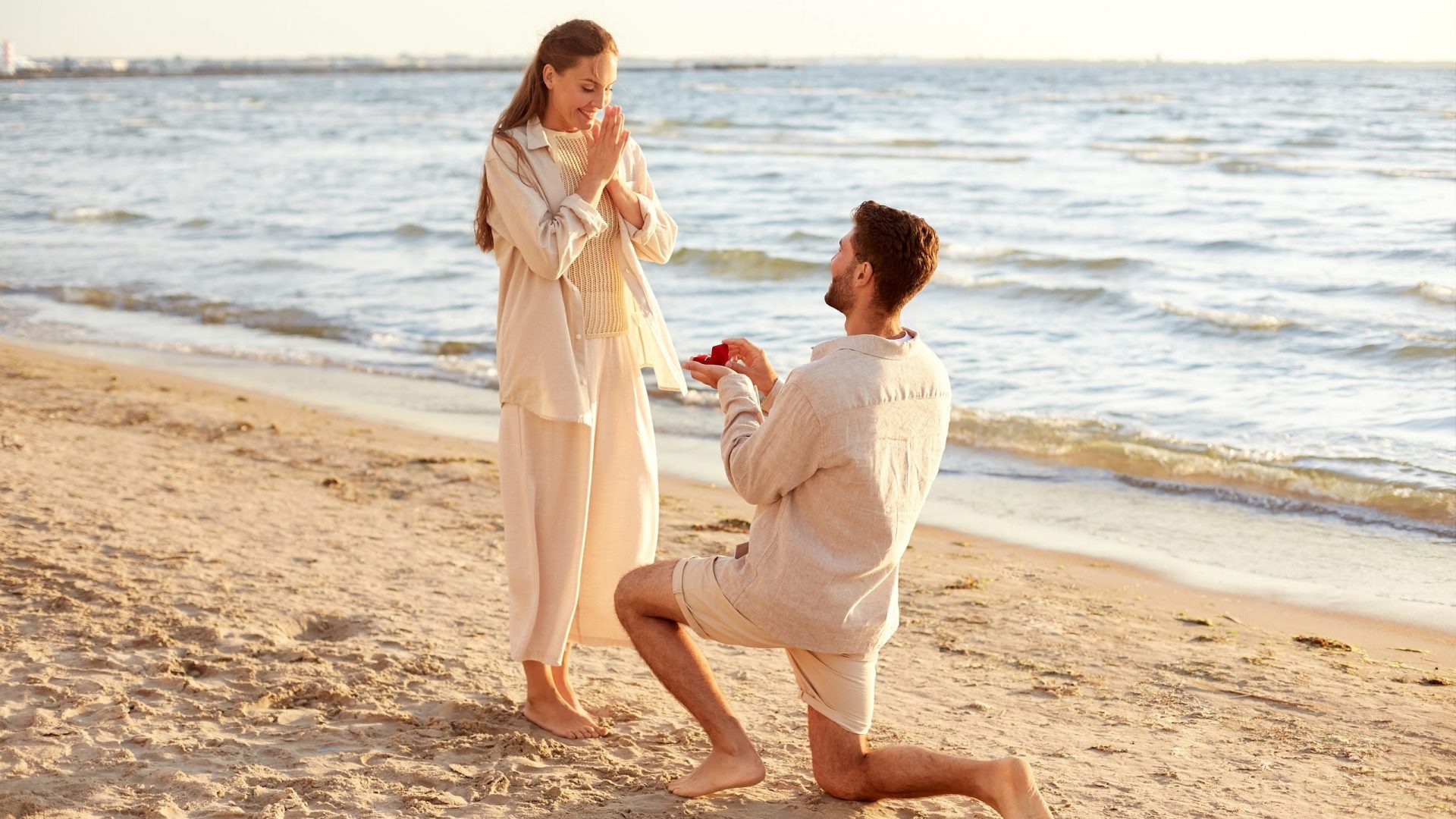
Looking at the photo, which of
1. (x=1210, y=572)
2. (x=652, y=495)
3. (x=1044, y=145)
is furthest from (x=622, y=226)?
(x=1044, y=145)

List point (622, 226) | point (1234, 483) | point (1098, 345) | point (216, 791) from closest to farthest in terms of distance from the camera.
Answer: point (216, 791) → point (622, 226) → point (1234, 483) → point (1098, 345)

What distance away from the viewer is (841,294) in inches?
117

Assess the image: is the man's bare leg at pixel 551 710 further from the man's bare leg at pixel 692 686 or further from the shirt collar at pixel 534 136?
the shirt collar at pixel 534 136

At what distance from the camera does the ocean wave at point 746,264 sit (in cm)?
1480

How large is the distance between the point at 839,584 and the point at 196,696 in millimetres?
2104

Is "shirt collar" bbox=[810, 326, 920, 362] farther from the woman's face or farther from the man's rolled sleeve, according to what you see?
the woman's face

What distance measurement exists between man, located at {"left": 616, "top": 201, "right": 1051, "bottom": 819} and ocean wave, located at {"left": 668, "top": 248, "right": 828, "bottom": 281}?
11.6 metres

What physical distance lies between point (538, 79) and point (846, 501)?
4.91ft

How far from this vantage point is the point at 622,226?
369 centimetres

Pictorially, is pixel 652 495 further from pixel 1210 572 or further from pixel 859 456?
pixel 1210 572

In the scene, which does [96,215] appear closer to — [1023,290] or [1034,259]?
[1034,259]

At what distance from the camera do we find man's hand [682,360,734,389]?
3.16 metres

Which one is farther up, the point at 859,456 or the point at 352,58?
the point at 352,58

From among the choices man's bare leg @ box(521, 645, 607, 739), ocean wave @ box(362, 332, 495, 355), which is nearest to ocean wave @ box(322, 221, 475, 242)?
ocean wave @ box(362, 332, 495, 355)
